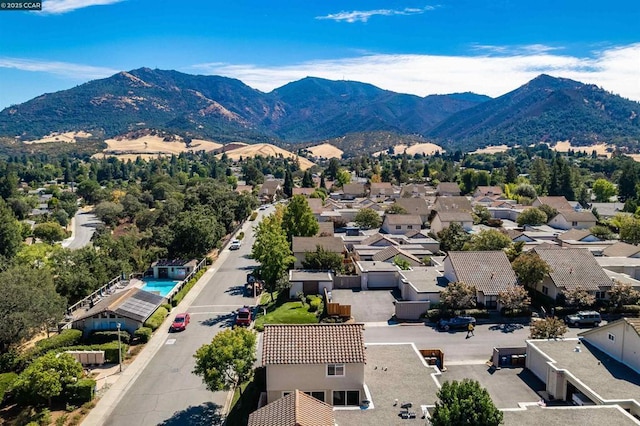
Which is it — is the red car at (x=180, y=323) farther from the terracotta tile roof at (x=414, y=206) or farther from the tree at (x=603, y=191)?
the tree at (x=603, y=191)

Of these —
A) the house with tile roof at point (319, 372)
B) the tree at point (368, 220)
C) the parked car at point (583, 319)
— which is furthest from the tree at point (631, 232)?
the house with tile roof at point (319, 372)

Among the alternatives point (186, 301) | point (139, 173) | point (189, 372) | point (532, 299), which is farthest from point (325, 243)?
point (139, 173)

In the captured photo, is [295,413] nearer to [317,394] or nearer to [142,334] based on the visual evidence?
[317,394]

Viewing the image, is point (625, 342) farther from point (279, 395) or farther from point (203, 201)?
point (203, 201)

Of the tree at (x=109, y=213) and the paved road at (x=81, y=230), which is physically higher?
the tree at (x=109, y=213)

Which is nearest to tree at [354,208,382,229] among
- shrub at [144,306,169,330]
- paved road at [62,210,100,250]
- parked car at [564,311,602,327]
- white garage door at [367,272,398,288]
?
white garage door at [367,272,398,288]

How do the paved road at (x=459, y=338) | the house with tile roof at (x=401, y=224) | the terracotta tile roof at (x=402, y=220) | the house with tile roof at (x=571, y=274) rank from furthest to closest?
the terracotta tile roof at (x=402, y=220)
the house with tile roof at (x=401, y=224)
the house with tile roof at (x=571, y=274)
the paved road at (x=459, y=338)
